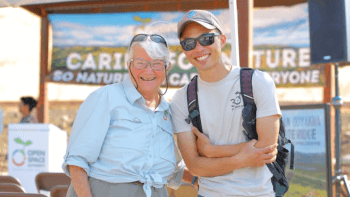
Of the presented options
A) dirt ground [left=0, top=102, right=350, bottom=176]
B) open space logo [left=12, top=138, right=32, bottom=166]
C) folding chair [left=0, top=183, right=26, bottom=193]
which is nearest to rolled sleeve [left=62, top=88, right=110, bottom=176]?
folding chair [left=0, top=183, right=26, bottom=193]

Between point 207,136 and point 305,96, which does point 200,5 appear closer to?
point 207,136

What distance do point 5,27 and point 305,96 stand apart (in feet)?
62.3

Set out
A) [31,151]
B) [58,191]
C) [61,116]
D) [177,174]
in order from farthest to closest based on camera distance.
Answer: [61,116]
[31,151]
[58,191]
[177,174]

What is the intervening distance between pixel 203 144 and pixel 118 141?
413 millimetres

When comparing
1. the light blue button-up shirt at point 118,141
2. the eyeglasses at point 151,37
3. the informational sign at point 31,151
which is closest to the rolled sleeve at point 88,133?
the light blue button-up shirt at point 118,141

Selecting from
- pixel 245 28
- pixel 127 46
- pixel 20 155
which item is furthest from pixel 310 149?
pixel 127 46

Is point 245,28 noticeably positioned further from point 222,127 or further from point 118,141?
point 118,141

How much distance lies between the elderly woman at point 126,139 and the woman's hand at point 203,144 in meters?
0.14

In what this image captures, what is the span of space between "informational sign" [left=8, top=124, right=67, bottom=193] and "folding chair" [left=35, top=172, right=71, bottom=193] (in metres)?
1.76

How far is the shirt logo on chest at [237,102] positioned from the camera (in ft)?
6.36

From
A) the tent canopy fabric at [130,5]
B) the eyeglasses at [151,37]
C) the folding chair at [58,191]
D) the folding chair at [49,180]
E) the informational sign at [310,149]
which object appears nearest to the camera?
the eyeglasses at [151,37]

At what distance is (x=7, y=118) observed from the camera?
17188 millimetres

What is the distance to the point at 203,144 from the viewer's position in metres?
1.99

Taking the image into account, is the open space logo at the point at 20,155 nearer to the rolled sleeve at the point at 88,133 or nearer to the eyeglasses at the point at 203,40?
the rolled sleeve at the point at 88,133
